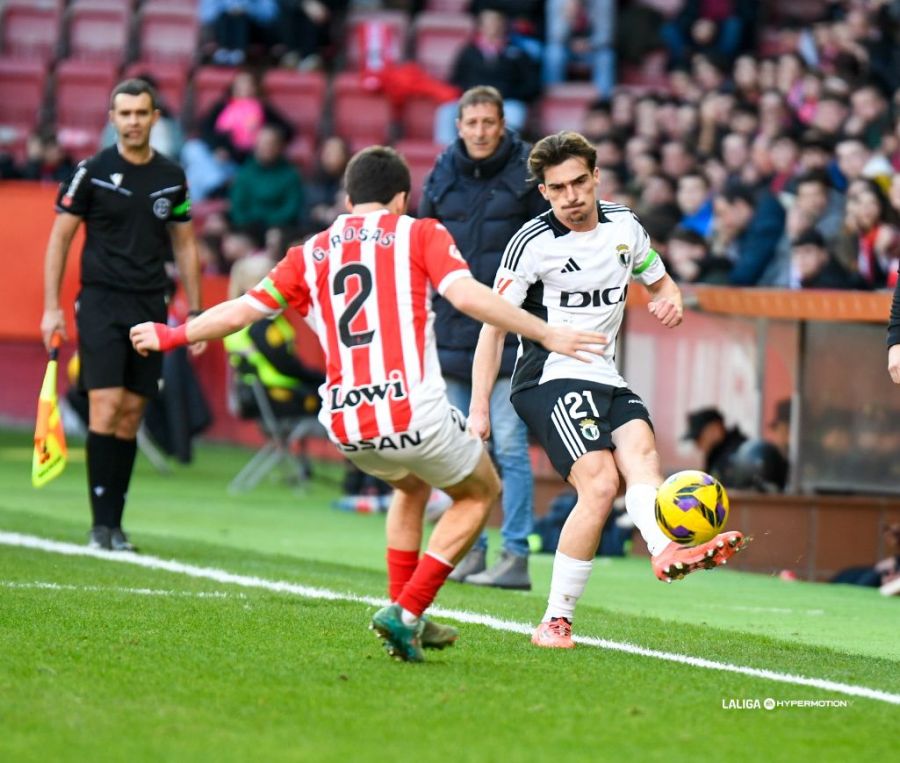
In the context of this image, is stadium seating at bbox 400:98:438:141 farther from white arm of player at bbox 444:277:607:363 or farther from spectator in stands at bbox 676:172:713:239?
white arm of player at bbox 444:277:607:363

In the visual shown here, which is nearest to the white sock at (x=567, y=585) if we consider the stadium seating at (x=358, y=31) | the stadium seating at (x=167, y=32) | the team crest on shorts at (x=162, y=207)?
the team crest on shorts at (x=162, y=207)

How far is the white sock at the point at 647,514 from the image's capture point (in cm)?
638

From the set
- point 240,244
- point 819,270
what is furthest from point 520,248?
point 240,244

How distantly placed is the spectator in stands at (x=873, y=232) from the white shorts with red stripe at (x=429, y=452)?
763cm

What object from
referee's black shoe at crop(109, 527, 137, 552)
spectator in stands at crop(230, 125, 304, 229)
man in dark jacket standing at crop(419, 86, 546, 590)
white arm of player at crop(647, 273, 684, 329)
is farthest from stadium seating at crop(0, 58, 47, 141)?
white arm of player at crop(647, 273, 684, 329)

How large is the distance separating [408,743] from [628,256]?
2.72 m

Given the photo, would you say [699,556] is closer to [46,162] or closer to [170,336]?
[170,336]

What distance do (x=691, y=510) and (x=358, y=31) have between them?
Result: 1564cm

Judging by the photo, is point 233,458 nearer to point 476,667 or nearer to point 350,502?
point 350,502

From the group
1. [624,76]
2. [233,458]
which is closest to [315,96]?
[624,76]

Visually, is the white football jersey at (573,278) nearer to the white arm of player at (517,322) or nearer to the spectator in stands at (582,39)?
the white arm of player at (517,322)

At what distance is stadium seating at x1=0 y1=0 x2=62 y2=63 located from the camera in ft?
71.8

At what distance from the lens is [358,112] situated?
806 inches

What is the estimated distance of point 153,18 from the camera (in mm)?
21625
